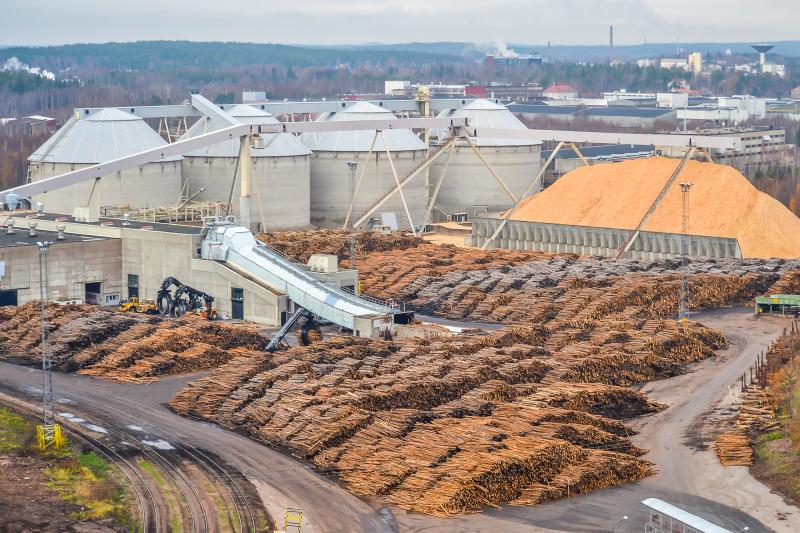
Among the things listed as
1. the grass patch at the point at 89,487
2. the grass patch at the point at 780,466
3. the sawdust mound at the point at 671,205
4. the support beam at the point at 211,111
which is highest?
the support beam at the point at 211,111

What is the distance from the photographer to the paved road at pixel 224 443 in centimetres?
4628

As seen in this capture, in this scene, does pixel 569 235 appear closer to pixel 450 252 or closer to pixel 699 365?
pixel 450 252

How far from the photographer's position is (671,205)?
107 metres

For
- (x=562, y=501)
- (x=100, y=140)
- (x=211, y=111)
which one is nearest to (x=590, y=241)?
(x=211, y=111)

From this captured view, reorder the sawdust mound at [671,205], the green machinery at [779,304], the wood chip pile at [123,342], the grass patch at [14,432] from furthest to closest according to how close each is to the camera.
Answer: the sawdust mound at [671,205] < the green machinery at [779,304] < the wood chip pile at [123,342] < the grass patch at [14,432]

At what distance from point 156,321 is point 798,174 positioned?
95.5 metres

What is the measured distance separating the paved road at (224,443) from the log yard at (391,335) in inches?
6.6

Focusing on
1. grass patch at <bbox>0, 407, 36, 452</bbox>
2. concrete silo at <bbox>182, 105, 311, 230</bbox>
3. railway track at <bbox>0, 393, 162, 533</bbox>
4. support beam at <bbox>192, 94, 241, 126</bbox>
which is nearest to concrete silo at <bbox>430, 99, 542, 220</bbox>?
concrete silo at <bbox>182, 105, 311, 230</bbox>

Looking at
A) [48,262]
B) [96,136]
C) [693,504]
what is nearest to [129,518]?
[693,504]

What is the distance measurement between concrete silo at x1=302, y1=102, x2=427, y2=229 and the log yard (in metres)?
0.27

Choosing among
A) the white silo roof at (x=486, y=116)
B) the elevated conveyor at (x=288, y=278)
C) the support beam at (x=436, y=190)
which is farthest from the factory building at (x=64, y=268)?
the white silo roof at (x=486, y=116)

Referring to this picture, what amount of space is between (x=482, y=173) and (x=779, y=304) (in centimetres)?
4971

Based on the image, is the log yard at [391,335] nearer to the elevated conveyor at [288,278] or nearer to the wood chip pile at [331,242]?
the elevated conveyor at [288,278]

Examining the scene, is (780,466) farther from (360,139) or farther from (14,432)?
(360,139)
